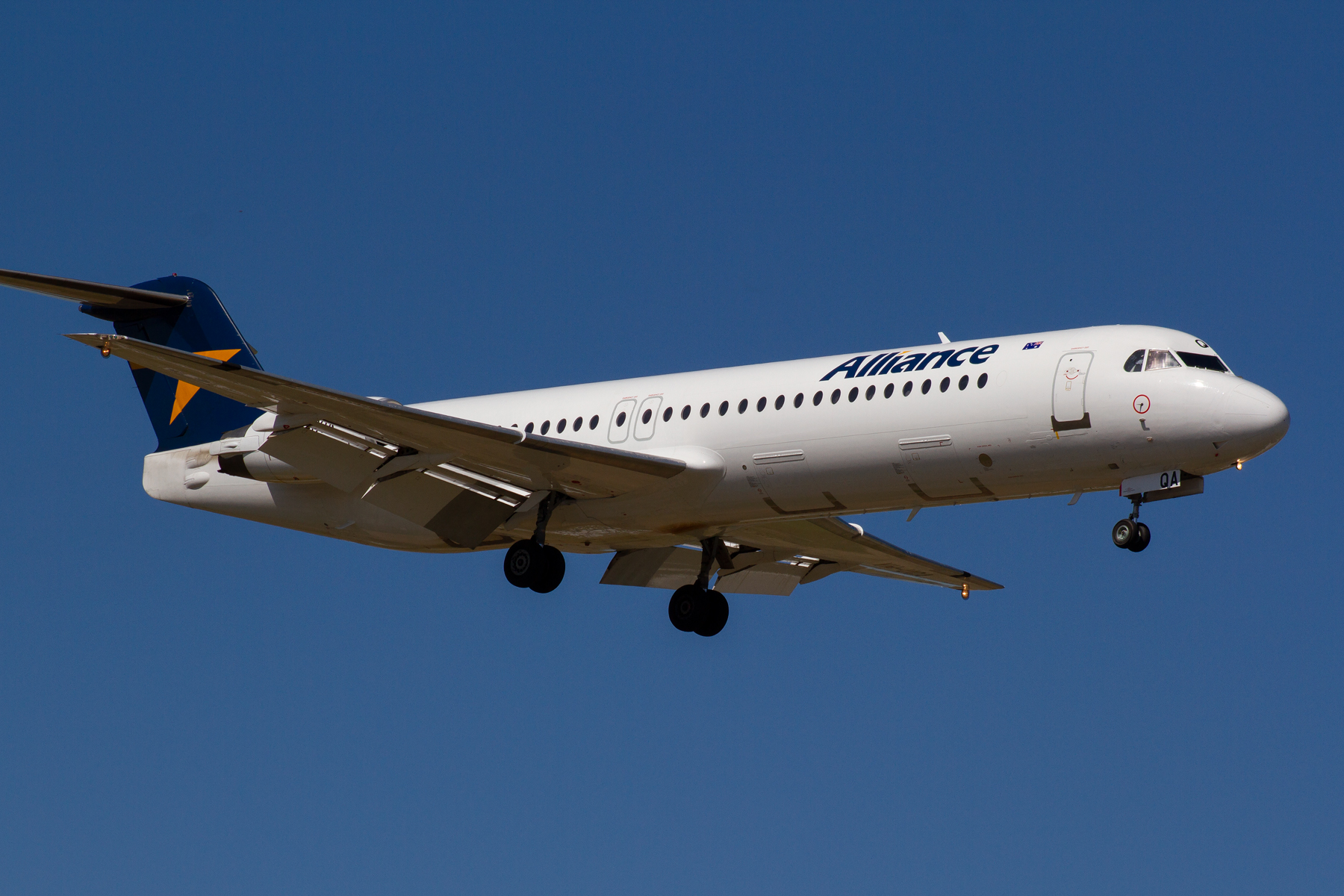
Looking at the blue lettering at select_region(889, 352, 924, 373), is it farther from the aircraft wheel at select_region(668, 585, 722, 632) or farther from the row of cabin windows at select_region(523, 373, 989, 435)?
the aircraft wheel at select_region(668, 585, 722, 632)

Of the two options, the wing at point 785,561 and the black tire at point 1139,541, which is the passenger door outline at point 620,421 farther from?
the black tire at point 1139,541

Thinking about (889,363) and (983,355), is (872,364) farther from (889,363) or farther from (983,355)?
(983,355)

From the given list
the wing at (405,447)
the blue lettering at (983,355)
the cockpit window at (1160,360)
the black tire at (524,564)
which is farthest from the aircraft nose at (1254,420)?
the black tire at (524,564)

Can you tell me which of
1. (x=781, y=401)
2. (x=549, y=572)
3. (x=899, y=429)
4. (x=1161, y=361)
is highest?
(x=1161, y=361)

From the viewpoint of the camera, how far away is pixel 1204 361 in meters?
23.7

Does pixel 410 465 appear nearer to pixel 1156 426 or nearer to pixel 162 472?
pixel 162 472

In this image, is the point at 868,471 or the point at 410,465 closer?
the point at 868,471

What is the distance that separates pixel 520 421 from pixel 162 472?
23.5 feet

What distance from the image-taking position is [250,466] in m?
28.5

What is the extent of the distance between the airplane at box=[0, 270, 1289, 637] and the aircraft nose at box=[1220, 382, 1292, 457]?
24mm

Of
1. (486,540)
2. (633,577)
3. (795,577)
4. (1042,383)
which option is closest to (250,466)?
(486,540)

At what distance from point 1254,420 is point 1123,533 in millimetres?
2277

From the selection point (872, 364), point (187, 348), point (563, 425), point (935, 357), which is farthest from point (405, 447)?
point (935, 357)

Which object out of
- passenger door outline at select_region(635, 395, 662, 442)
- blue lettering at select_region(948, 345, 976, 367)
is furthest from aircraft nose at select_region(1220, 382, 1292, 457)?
passenger door outline at select_region(635, 395, 662, 442)
